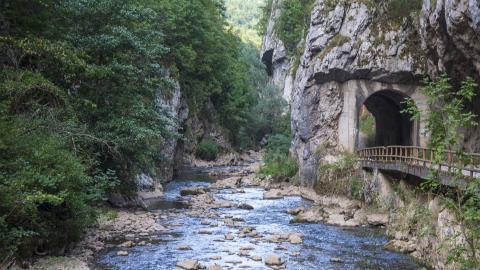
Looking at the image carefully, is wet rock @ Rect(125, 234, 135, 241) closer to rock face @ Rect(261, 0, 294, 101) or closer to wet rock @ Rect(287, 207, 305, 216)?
wet rock @ Rect(287, 207, 305, 216)

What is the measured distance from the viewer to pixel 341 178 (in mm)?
28000

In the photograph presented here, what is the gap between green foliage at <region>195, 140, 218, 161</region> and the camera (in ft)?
179

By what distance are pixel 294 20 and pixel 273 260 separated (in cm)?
4280

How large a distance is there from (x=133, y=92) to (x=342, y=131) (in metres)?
14.9

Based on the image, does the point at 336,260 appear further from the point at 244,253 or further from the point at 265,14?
the point at 265,14

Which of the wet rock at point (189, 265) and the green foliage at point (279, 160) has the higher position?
the green foliage at point (279, 160)

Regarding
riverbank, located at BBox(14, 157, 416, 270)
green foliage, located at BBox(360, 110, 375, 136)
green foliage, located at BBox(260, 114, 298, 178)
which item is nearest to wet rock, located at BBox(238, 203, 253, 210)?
riverbank, located at BBox(14, 157, 416, 270)

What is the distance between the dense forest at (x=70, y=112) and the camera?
11.7m

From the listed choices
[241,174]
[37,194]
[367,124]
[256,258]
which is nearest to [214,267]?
[256,258]

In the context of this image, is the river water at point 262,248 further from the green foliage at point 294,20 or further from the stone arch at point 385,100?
the green foliage at point 294,20

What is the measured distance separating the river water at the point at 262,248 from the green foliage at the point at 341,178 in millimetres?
5266

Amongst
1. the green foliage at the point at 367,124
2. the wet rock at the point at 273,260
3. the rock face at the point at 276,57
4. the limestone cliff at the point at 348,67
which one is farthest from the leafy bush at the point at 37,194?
the rock face at the point at 276,57

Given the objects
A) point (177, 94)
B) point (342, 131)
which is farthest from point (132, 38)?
point (177, 94)

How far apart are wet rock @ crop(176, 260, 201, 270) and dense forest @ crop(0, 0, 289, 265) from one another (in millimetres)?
3197
